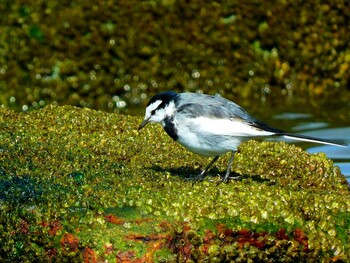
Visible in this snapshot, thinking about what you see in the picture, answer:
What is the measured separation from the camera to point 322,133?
9805mm

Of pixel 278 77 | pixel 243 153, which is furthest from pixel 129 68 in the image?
pixel 243 153

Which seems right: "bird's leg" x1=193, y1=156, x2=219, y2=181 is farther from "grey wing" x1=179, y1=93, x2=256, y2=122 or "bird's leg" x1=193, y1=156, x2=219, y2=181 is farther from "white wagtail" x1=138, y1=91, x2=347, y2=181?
"grey wing" x1=179, y1=93, x2=256, y2=122

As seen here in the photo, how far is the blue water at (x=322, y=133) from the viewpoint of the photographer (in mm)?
9086

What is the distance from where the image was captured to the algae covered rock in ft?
18.3

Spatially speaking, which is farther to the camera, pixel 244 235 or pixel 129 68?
pixel 129 68

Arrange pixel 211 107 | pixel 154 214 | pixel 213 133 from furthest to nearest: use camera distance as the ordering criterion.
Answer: pixel 211 107
pixel 213 133
pixel 154 214

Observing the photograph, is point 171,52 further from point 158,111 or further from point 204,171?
point 204,171

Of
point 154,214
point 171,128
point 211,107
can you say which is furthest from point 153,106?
point 154,214

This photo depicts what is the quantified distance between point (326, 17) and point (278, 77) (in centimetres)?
87

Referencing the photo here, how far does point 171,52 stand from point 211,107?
433cm

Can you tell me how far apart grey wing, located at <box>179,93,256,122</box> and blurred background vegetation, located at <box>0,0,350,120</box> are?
3829 millimetres

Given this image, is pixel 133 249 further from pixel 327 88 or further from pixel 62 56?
pixel 327 88

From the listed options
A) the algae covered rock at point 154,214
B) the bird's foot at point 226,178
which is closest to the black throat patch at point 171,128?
the algae covered rock at point 154,214

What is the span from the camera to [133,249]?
5.51m
